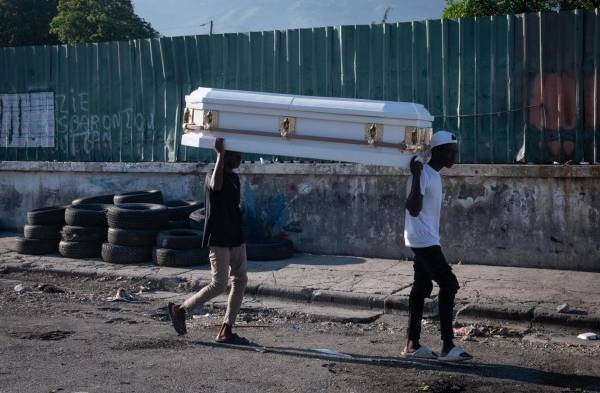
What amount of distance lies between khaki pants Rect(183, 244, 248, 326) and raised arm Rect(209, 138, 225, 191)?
552mm

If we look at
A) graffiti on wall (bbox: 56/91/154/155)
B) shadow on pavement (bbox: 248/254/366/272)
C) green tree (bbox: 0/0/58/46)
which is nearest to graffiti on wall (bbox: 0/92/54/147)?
graffiti on wall (bbox: 56/91/154/155)

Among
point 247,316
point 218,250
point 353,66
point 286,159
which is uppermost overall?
point 353,66

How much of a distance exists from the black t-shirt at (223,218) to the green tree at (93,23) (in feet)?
74.6

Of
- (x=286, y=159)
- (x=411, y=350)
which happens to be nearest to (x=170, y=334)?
(x=411, y=350)

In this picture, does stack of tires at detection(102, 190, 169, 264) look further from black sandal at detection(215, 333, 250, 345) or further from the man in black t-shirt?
black sandal at detection(215, 333, 250, 345)

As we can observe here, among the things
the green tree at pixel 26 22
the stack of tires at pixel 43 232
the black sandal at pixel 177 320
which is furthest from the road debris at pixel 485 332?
the green tree at pixel 26 22

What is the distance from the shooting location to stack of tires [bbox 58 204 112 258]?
38.9ft

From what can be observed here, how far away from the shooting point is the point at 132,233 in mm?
11359

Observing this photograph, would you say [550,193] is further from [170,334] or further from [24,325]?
[24,325]

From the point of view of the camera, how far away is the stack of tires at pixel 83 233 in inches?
467

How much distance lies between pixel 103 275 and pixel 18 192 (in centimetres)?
498

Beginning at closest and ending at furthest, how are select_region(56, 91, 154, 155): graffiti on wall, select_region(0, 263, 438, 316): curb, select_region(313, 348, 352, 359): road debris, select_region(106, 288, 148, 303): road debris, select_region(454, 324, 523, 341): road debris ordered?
1. select_region(313, 348, 352, 359): road debris
2. select_region(454, 324, 523, 341): road debris
3. select_region(0, 263, 438, 316): curb
4. select_region(106, 288, 148, 303): road debris
5. select_region(56, 91, 154, 155): graffiti on wall

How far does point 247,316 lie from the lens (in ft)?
27.9

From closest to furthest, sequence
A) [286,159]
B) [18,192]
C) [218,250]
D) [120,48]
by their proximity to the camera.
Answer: [218,250] → [286,159] → [120,48] → [18,192]
